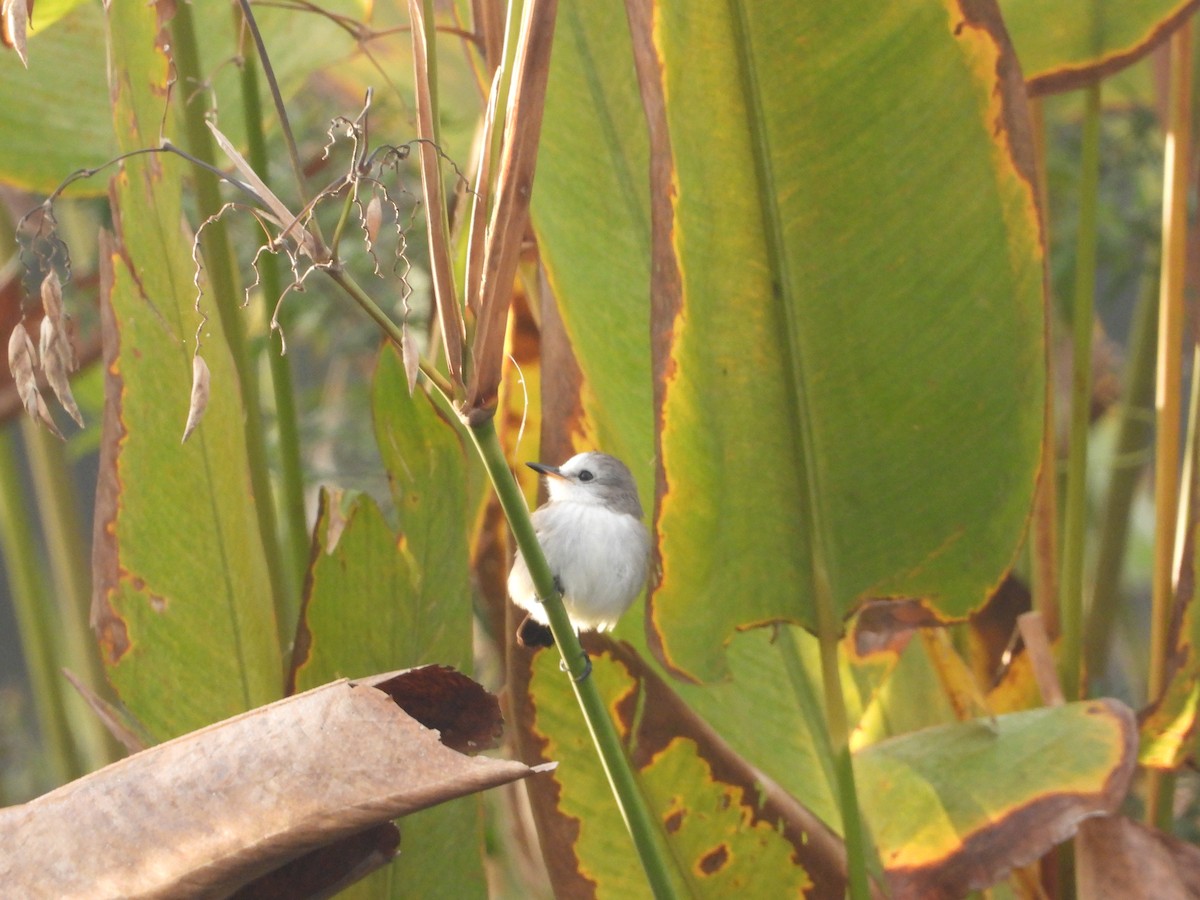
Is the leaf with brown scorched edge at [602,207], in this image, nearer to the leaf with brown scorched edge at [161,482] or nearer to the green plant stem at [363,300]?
the leaf with brown scorched edge at [161,482]

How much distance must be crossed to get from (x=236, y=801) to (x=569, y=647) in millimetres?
168

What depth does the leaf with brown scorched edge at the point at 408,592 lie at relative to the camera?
90 centimetres

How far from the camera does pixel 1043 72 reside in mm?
1099

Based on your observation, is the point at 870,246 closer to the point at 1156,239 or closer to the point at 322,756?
the point at 322,756

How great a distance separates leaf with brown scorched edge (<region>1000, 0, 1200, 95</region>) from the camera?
1.05m

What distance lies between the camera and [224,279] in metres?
1.04

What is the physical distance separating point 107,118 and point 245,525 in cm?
57

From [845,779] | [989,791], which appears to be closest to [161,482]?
[845,779]

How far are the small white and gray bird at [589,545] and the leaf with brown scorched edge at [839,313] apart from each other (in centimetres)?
15

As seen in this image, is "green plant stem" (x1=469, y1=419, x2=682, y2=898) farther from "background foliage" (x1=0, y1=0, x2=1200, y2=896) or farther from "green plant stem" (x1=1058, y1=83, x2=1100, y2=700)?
"green plant stem" (x1=1058, y1=83, x2=1100, y2=700)

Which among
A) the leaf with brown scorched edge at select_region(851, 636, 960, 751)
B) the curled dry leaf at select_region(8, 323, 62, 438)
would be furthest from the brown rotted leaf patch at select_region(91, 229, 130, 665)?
the leaf with brown scorched edge at select_region(851, 636, 960, 751)

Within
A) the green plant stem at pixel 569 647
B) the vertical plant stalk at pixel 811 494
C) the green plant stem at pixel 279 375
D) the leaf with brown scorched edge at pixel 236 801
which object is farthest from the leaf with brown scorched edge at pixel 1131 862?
the green plant stem at pixel 279 375

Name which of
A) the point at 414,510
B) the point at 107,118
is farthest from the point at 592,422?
the point at 107,118

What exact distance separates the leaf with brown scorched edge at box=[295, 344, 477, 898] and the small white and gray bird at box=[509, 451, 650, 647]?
6 centimetres
